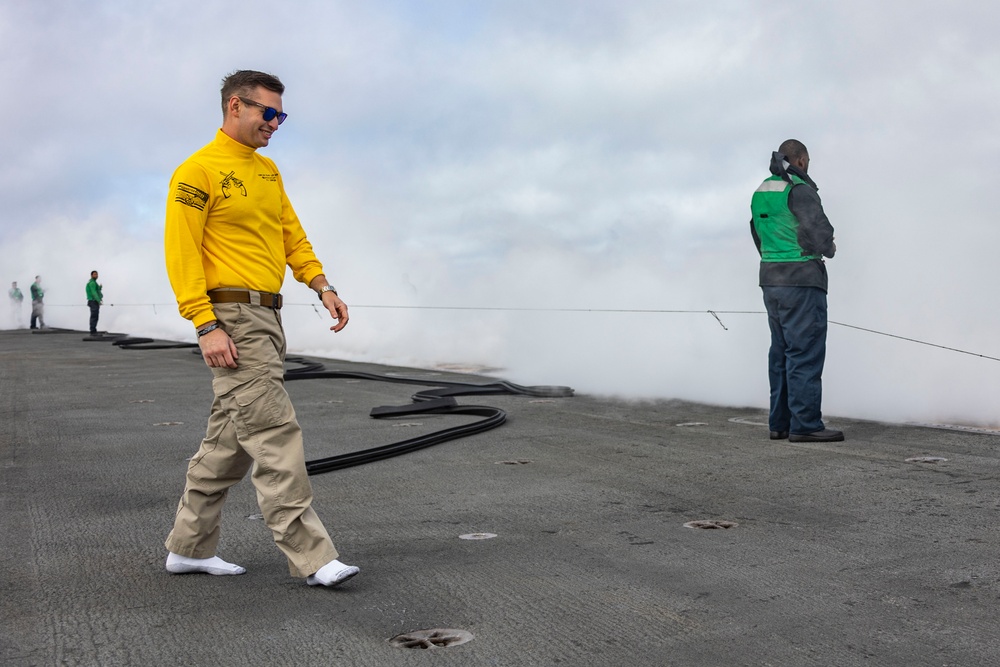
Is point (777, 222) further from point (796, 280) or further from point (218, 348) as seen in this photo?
point (218, 348)

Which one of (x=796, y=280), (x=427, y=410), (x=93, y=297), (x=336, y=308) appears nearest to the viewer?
(x=336, y=308)

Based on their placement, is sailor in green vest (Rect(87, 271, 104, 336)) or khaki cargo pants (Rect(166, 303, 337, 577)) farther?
sailor in green vest (Rect(87, 271, 104, 336))

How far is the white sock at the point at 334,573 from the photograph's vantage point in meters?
3.14

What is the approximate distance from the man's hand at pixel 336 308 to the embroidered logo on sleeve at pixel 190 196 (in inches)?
24.2

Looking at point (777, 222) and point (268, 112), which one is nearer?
point (268, 112)

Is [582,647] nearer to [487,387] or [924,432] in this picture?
[924,432]

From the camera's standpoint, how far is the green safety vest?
650cm

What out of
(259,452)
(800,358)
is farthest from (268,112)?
(800,358)

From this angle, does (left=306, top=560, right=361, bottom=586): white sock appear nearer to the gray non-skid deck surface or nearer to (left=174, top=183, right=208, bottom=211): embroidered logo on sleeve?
the gray non-skid deck surface

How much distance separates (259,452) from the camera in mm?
3180

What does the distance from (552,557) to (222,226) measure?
172cm

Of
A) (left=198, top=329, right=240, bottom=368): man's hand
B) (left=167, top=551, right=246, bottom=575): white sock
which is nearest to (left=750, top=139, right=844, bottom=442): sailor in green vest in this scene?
(left=167, top=551, right=246, bottom=575): white sock

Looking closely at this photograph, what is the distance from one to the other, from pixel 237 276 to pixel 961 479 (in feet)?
12.4

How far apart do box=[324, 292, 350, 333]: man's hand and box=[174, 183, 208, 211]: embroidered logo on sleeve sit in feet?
2.02
